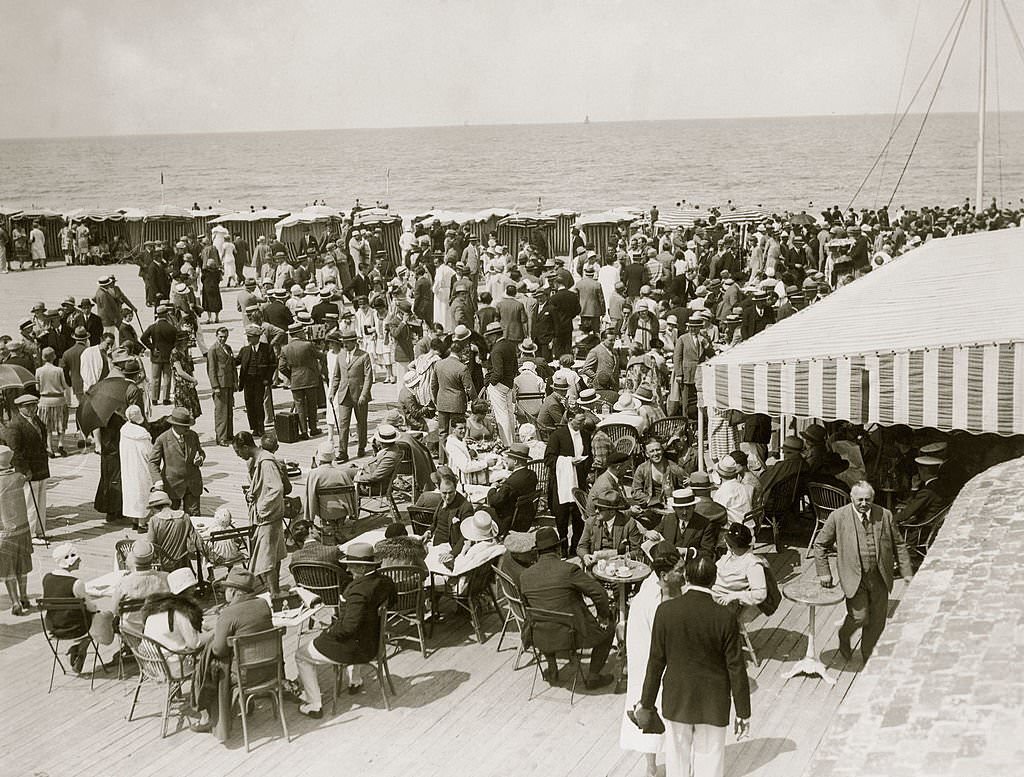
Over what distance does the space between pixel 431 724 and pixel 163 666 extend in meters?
1.91

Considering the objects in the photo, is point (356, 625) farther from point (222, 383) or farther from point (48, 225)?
point (48, 225)

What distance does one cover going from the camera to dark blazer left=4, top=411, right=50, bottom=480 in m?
11.5

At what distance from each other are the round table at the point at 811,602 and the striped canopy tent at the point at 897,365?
7.33 feet

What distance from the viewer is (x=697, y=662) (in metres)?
6.41

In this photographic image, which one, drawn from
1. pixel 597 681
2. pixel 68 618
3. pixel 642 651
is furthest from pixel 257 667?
pixel 642 651

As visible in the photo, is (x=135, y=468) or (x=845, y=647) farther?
(x=135, y=468)

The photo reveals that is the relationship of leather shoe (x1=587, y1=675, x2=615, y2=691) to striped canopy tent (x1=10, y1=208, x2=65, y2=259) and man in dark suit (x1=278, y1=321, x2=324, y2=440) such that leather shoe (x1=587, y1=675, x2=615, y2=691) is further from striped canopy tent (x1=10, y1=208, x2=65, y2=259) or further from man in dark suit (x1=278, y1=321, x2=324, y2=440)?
striped canopy tent (x1=10, y1=208, x2=65, y2=259)

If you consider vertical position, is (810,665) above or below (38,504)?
below

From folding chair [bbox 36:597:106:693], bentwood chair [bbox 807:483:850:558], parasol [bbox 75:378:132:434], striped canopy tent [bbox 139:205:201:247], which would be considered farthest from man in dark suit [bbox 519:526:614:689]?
striped canopy tent [bbox 139:205:201:247]

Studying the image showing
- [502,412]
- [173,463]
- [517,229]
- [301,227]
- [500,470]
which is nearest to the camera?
[173,463]

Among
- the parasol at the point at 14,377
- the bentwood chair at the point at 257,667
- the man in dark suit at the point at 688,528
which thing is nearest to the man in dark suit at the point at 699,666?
the bentwood chair at the point at 257,667

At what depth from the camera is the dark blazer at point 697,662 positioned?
636 cm

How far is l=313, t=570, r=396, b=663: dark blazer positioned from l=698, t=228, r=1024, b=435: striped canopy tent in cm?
444

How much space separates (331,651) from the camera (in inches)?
319
